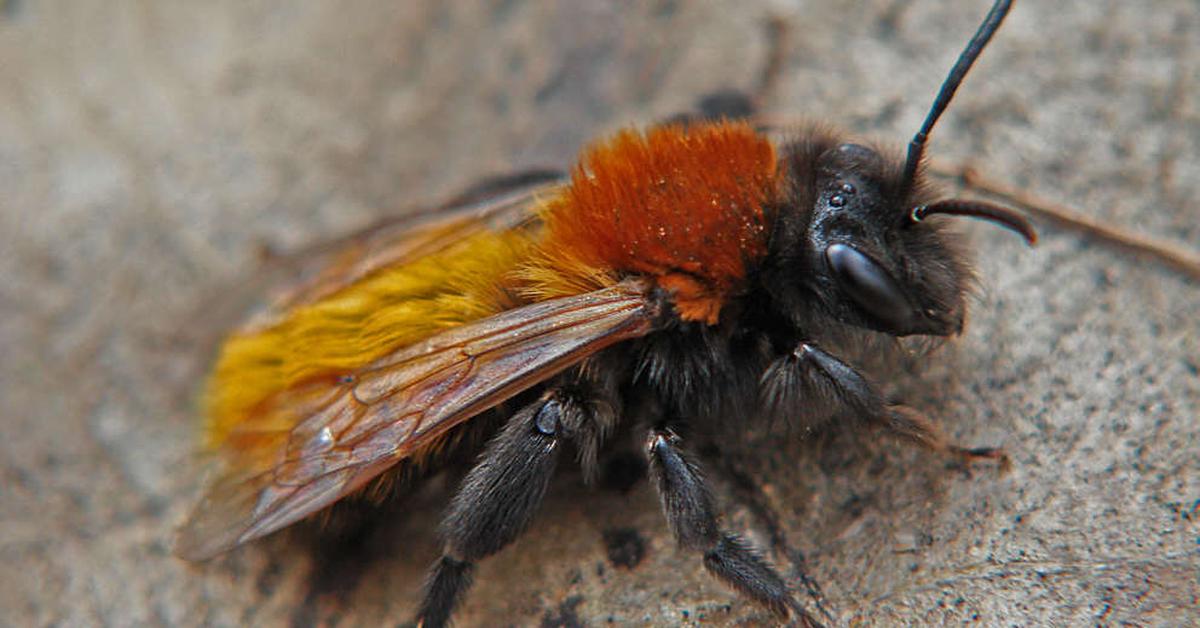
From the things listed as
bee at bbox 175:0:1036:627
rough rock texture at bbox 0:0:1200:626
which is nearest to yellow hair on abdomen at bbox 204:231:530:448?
bee at bbox 175:0:1036:627

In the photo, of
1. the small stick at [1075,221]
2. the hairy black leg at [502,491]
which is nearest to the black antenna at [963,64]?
the small stick at [1075,221]

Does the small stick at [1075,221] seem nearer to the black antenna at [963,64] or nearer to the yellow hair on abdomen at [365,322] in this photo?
the black antenna at [963,64]

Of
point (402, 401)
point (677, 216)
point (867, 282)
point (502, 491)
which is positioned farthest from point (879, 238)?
point (402, 401)

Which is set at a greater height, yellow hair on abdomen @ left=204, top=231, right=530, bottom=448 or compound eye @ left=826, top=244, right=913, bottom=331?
yellow hair on abdomen @ left=204, top=231, right=530, bottom=448

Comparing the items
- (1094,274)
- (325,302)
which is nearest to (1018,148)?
(1094,274)

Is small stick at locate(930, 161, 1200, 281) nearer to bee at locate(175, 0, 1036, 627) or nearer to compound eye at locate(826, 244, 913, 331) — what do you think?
bee at locate(175, 0, 1036, 627)

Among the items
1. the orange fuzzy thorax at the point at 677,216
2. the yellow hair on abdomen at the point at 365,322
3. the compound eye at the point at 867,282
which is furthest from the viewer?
the yellow hair on abdomen at the point at 365,322
